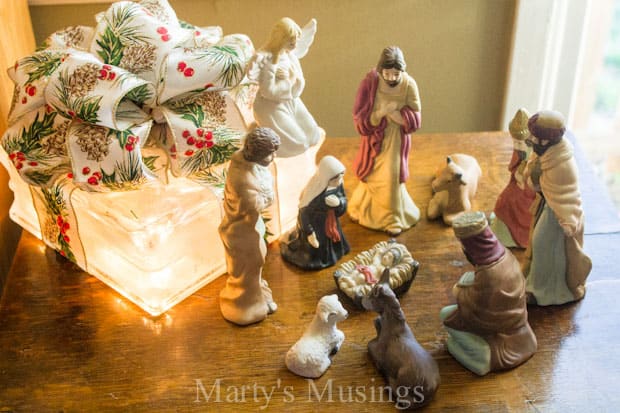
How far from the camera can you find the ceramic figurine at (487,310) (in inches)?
40.5

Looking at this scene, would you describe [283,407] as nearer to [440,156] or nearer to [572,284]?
[572,284]

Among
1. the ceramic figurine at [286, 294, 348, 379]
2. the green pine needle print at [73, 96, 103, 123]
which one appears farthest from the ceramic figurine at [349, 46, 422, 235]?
the green pine needle print at [73, 96, 103, 123]

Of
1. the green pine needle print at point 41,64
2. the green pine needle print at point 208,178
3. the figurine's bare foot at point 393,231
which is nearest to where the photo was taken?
the green pine needle print at point 41,64

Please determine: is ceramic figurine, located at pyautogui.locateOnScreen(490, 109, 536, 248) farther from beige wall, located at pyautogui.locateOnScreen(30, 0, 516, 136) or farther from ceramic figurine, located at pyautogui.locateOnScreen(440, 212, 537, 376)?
beige wall, located at pyautogui.locateOnScreen(30, 0, 516, 136)

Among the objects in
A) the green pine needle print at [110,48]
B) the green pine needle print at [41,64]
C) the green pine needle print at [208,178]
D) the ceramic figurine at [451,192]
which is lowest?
the ceramic figurine at [451,192]

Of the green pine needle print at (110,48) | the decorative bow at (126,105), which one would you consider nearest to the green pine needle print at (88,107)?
the decorative bow at (126,105)

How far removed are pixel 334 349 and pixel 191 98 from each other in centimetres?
44

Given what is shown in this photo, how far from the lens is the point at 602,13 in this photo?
2014 mm

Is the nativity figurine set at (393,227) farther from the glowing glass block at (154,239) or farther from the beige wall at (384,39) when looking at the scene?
the beige wall at (384,39)

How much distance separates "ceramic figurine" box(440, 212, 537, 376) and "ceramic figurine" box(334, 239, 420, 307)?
0.37 feet

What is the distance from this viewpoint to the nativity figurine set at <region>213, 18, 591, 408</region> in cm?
106

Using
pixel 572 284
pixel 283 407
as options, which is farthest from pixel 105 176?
pixel 572 284

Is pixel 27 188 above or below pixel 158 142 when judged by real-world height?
below

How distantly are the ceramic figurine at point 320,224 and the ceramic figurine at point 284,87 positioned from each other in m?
0.07
